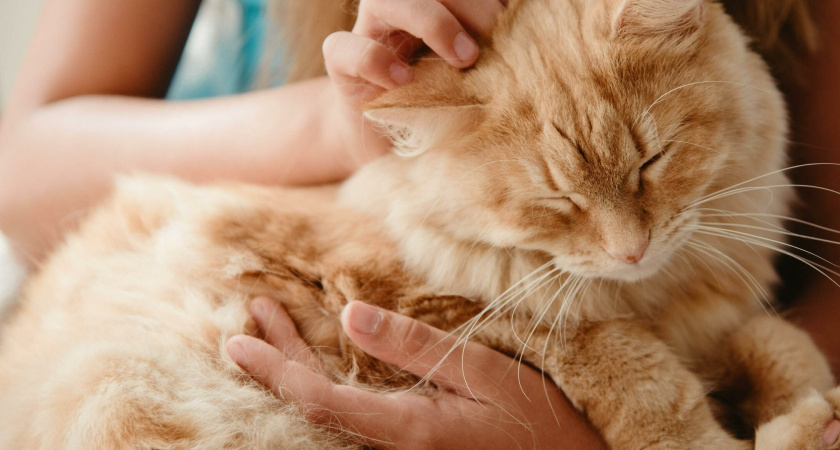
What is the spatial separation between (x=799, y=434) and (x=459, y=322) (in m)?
0.56

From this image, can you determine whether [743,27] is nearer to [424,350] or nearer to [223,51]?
[424,350]

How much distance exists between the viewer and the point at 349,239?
1101 millimetres

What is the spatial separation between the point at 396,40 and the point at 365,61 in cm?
13

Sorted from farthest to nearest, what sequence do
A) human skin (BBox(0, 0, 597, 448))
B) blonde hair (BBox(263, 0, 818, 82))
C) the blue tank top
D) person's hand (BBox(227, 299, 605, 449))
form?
the blue tank top, human skin (BBox(0, 0, 597, 448)), blonde hair (BBox(263, 0, 818, 82)), person's hand (BBox(227, 299, 605, 449))

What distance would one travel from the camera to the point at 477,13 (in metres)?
1.01

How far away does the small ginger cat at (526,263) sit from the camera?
89 cm

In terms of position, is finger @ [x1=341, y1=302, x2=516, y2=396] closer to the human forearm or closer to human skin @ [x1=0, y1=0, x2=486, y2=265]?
human skin @ [x1=0, y1=0, x2=486, y2=265]

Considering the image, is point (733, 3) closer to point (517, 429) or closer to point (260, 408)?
point (517, 429)

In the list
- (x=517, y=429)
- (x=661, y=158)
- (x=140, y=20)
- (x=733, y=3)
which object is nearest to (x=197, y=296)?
(x=517, y=429)

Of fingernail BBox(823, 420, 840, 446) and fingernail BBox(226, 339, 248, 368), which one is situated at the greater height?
fingernail BBox(226, 339, 248, 368)

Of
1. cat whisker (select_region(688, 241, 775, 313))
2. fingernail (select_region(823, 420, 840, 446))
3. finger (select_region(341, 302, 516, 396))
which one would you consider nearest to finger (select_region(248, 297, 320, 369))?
finger (select_region(341, 302, 516, 396))

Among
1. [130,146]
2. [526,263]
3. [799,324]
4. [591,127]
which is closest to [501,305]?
[526,263]

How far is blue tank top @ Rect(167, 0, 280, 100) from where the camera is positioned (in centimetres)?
200

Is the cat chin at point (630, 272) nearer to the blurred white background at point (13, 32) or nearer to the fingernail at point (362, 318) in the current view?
the fingernail at point (362, 318)
